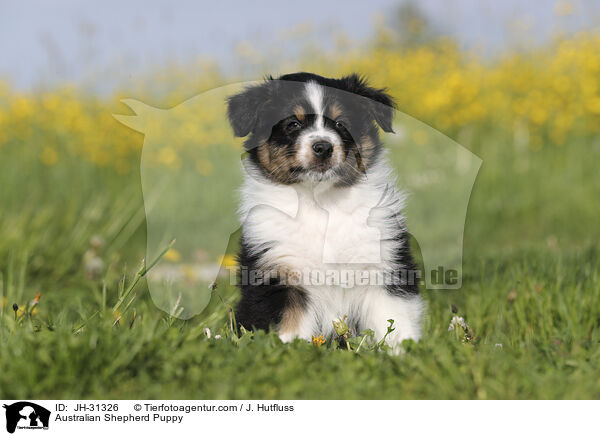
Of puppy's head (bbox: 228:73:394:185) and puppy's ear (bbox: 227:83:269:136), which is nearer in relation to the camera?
puppy's head (bbox: 228:73:394:185)

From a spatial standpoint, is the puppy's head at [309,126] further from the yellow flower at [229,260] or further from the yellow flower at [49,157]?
the yellow flower at [49,157]

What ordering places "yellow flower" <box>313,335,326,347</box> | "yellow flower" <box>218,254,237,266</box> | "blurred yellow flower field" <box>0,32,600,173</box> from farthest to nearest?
"blurred yellow flower field" <box>0,32,600,173</box> < "yellow flower" <box>218,254,237,266</box> < "yellow flower" <box>313,335,326,347</box>

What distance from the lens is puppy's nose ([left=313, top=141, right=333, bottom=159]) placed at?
3.07m

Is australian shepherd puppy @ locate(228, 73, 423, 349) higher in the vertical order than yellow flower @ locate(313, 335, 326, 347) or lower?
higher

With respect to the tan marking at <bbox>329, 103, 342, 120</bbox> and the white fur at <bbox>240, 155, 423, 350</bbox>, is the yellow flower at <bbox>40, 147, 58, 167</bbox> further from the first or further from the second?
the tan marking at <bbox>329, 103, 342, 120</bbox>

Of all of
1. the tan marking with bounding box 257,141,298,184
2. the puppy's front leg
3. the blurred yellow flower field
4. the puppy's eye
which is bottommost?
the puppy's front leg

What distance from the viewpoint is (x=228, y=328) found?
332 centimetres

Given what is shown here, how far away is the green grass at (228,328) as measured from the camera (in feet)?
7.74

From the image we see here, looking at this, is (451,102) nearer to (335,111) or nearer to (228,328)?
(335,111)

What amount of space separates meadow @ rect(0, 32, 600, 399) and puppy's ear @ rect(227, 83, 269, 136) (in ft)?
0.70
